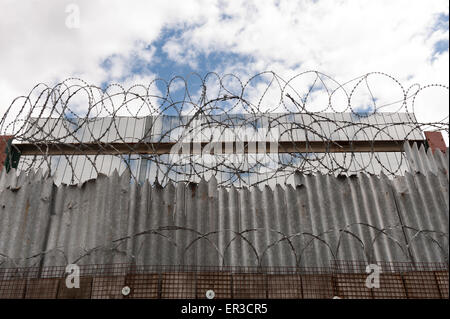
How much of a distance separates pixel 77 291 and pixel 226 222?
4.59ft

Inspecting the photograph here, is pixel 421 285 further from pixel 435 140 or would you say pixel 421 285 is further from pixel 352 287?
pixel 435 140

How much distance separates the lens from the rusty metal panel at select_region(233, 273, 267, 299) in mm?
3170

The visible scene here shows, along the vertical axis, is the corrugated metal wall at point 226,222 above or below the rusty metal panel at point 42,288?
above

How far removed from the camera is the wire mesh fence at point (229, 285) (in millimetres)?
3158

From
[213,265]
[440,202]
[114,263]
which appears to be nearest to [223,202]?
[213,265]

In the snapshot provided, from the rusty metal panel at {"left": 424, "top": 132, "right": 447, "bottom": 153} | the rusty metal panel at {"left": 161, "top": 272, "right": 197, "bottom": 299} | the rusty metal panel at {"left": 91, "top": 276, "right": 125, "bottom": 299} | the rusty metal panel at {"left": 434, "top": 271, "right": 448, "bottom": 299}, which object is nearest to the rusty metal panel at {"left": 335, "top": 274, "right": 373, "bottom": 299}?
the rusty metal panel at {"left": 434, "top": 271, "right": 448, "bottom": 299}

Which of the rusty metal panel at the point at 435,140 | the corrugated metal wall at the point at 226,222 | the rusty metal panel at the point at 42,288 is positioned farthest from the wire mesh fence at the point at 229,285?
the rusty metal panel at the point at 435,140

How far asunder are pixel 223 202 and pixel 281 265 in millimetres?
797

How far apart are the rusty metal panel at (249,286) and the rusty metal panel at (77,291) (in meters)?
1.17

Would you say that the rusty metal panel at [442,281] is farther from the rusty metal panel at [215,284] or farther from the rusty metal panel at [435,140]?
the rusty metal panel at [435,140]

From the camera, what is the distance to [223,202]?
387cm

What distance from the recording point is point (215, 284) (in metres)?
3.20

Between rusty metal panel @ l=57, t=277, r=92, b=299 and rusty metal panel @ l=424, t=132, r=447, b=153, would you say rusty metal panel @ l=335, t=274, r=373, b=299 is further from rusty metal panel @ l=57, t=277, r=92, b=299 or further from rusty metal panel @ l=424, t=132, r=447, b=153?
rusty metal panel @ l=424, t=132, r=447, b=153
